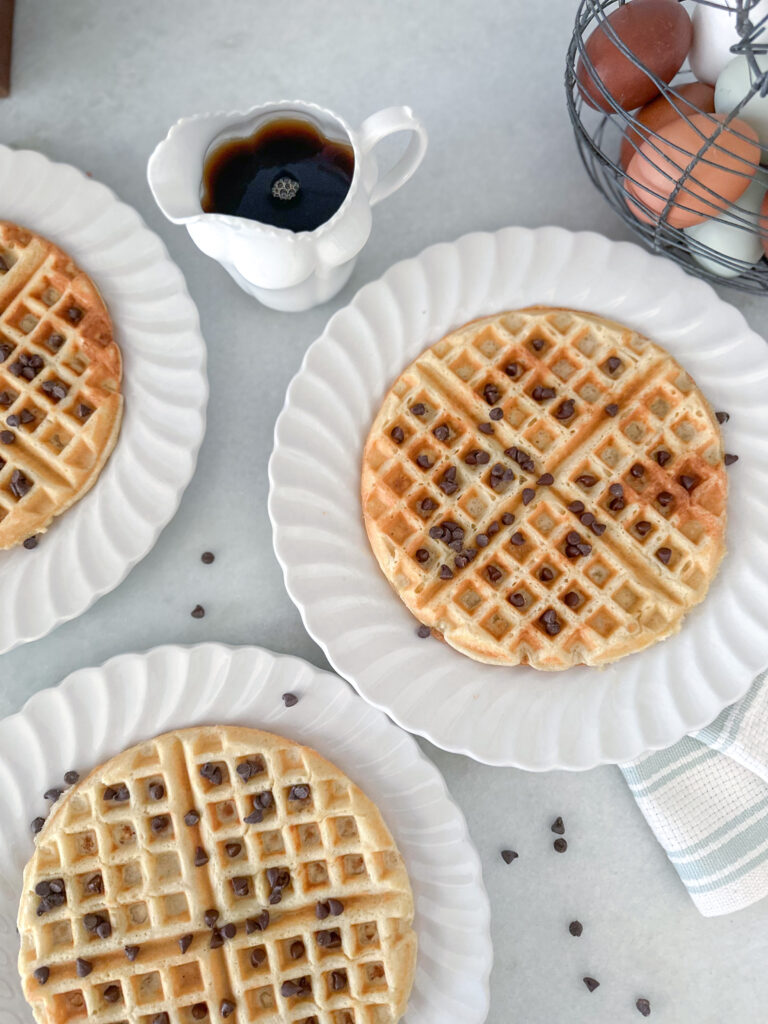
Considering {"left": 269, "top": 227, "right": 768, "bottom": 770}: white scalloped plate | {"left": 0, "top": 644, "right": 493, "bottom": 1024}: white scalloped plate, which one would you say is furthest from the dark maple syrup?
{"left": 0, "top": 644, "right": 493, "bottom": 1024}: white scalloped plate

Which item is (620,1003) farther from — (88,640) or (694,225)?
(694,225)

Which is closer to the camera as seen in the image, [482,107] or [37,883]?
[37,883]

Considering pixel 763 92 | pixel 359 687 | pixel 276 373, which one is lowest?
pixel 359 687

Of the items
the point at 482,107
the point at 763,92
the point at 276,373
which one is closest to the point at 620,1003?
the point at 276,373

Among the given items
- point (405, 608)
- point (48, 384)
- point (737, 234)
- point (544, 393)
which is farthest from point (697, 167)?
point (48, 384)

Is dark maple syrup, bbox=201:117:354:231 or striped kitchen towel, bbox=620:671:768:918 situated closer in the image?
dark maple syrup, bbox=201:117:354:231

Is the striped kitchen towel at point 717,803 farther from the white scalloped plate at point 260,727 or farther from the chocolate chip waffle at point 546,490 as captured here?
the white scalloped plate at point 260,727

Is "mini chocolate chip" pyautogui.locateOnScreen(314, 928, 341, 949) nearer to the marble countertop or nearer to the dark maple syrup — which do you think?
the marble countertop

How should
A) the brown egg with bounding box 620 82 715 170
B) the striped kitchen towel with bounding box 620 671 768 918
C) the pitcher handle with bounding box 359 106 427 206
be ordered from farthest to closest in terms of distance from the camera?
1. the striped kitchen towel with bounding box 620 671 768 918
2. the brown egg with bounding box 620 82 715 170
3. the pitcher handle with bounding box 359 106 427 206
